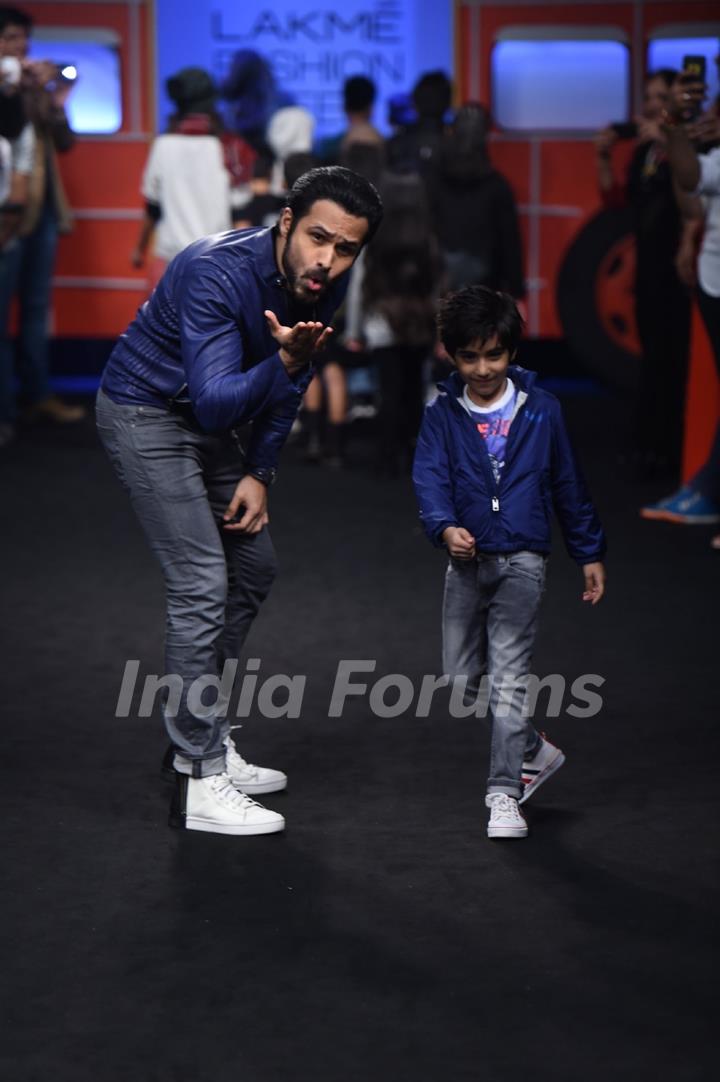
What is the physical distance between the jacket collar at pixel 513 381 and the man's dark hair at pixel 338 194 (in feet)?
1.58

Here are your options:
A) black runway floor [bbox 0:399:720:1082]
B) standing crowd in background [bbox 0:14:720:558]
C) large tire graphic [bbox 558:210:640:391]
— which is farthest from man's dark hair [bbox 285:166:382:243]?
large tire graphic [bbox 558:210:640:391]

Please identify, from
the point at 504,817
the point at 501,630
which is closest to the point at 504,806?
the point at 504,817

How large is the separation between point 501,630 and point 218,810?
2.53 feet

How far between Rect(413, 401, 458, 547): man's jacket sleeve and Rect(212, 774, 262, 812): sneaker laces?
0.74 m

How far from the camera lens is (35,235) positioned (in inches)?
368

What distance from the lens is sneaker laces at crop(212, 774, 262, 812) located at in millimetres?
3916

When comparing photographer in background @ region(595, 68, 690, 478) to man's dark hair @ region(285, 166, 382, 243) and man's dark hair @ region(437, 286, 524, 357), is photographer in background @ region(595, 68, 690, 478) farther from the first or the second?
man's dark hair @ region(285, 166, 382, 243)

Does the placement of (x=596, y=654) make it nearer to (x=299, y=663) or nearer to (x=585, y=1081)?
(x=299, y=663)

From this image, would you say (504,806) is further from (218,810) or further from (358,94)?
(358,94)

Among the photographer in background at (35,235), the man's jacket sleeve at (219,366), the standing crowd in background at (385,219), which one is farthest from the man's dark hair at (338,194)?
the photographer in background at (35,235)

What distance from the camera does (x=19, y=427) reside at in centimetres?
984

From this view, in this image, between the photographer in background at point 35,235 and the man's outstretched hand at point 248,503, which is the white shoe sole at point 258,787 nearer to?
the man's outstretched hand at point 248,503

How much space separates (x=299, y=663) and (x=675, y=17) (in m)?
7.00

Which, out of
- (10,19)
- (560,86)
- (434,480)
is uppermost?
(10,19)
